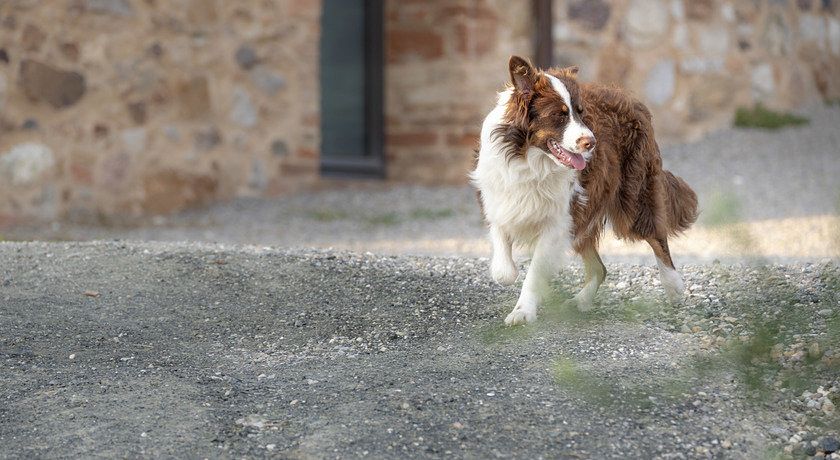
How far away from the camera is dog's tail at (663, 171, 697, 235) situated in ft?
17.1

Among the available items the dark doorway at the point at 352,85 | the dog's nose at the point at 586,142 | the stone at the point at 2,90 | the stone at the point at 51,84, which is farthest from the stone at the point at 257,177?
the dog's nose at the point at 586,142

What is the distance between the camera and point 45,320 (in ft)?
15.1

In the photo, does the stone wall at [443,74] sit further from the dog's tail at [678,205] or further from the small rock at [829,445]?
the small rock at [829,445]

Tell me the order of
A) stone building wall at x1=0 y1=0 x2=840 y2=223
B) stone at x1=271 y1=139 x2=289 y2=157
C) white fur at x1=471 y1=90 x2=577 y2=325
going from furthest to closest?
1. stone at x1=271 y1=139 x2=289 y2=157
2. stone building wall at x1=0 y1=0 x2=840 y2=223
3. white fur at x1=471 y1=90 x2=577 y2=325

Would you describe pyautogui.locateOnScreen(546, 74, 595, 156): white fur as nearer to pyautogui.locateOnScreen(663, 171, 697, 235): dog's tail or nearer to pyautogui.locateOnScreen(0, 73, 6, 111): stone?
pyautogui.locateOnScreen(663, 171, 697, 235): dog's tail

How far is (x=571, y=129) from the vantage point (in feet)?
13.9

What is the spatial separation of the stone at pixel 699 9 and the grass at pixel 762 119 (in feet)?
3.32

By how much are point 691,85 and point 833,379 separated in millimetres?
7407

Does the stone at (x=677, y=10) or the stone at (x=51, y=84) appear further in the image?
the stone at (x=677, y=10)

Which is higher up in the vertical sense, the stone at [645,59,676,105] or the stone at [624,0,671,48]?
the stone at [624,0,671,48]

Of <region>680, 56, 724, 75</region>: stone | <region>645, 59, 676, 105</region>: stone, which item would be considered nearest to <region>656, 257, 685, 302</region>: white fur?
<region>645, 59, 676, 105</region>: stone

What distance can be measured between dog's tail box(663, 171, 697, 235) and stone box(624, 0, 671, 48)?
5.66m

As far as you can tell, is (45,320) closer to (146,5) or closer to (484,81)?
(146,5)

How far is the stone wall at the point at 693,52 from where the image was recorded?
34.8ft
